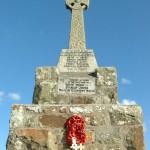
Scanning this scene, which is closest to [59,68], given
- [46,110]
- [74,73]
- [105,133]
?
[74,73]

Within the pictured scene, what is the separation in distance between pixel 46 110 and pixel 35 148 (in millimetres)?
818

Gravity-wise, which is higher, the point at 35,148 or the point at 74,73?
the point at 74,73

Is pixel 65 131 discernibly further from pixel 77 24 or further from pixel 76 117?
pixel 77 24

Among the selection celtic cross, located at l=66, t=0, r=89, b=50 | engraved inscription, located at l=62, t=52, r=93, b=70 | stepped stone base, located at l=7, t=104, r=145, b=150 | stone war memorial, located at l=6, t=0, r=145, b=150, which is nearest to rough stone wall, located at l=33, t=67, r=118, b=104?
stone war memorial, located at l=6, t=0, r=145, b=150

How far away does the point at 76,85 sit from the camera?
23.5 ft

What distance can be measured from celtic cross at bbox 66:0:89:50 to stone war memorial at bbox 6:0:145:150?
3.41ft

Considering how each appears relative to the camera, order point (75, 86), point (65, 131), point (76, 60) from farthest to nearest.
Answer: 1. point (76, 60)
2. point (75, 86)
3. point (65, 131)

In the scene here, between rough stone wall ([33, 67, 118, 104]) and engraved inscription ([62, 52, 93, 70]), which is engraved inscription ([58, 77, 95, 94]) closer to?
rough stone wall ([33, 67, 118, 104])

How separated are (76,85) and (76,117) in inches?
43.2

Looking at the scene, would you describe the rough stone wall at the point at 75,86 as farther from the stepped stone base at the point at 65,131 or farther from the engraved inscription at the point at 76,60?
the stepped stone base at the point at 65,131

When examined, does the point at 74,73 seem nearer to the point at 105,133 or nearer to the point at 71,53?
the point at 71,53

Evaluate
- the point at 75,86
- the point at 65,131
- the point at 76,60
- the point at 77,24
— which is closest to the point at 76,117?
the point at 65,131

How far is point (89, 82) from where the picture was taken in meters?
7.22

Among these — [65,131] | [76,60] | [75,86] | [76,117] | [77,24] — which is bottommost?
[65,131]
